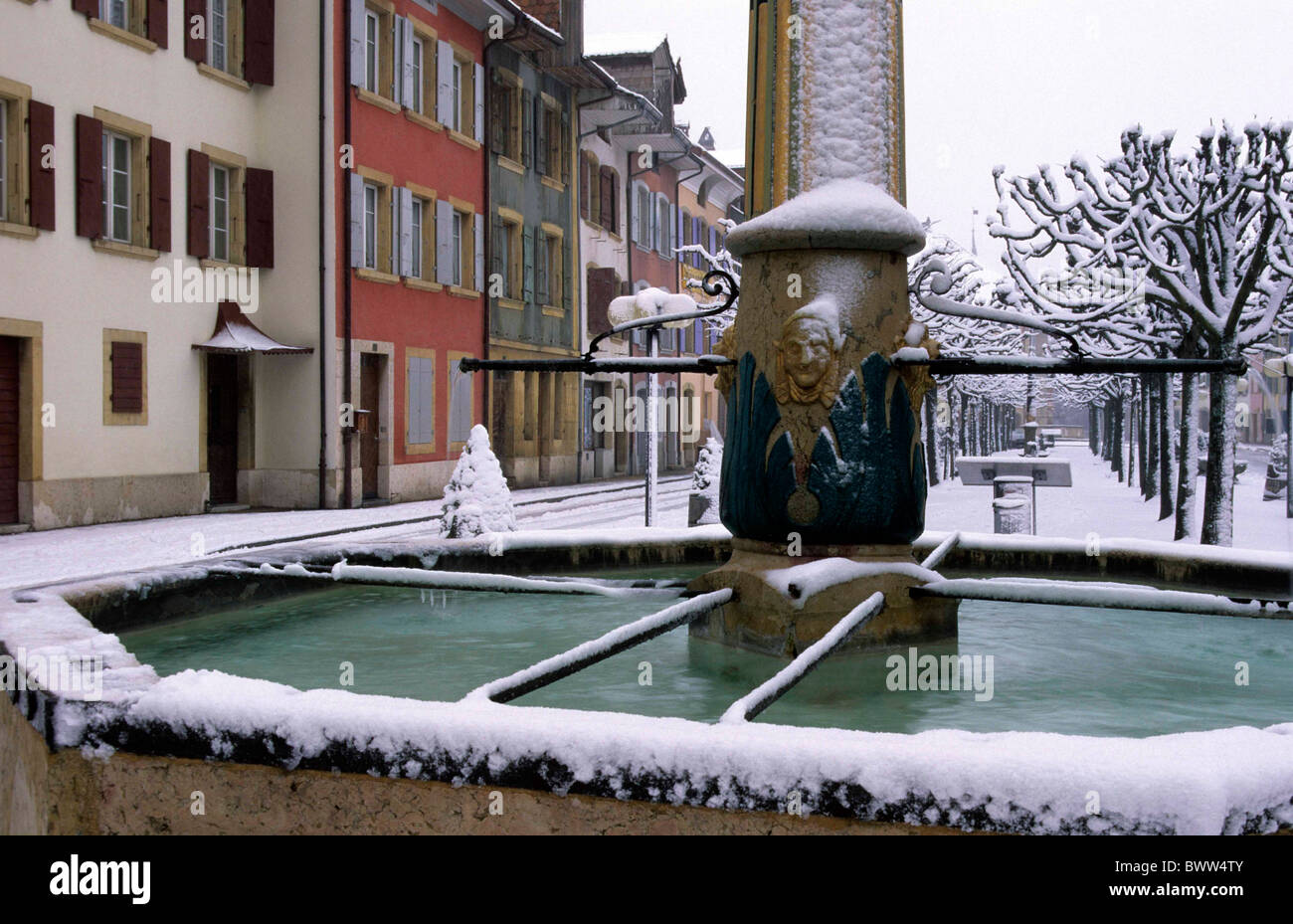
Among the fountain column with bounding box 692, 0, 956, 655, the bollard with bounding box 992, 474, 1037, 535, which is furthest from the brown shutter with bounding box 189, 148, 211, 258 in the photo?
the fountain column with bounding box 692, 0, 956, 655

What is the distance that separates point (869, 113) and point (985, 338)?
2576cm

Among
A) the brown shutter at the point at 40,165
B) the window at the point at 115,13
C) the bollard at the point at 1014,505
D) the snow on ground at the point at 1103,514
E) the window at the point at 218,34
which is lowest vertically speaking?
the snow on ground at the point at 1103,514

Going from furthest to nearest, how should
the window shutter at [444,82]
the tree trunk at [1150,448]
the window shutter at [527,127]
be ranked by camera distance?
the window shutter at [527,127] < the window shutter at [444,82] < the tree trunk at [1150,448]

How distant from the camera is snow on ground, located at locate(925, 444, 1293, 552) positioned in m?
A: 17.3

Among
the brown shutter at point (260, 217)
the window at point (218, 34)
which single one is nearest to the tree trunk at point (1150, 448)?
the brown shutter at point (260, 217)

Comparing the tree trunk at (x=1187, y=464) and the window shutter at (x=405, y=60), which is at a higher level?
the window shutter at (x=405, y=60)

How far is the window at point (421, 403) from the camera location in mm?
23562

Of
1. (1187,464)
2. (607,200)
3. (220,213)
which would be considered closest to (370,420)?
(220,213)

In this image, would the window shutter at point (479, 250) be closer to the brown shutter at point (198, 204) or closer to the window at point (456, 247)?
the window at point (456, 247)

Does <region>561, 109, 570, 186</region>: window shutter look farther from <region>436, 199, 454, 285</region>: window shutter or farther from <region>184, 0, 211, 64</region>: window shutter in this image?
<region>184, 0, 211, 64</region>: window shutter

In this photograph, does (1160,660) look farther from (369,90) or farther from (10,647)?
(369,90)

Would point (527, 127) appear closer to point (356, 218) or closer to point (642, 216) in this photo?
point (642, 216)

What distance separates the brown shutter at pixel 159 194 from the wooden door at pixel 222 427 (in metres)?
2.29

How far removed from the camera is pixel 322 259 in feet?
68.2
